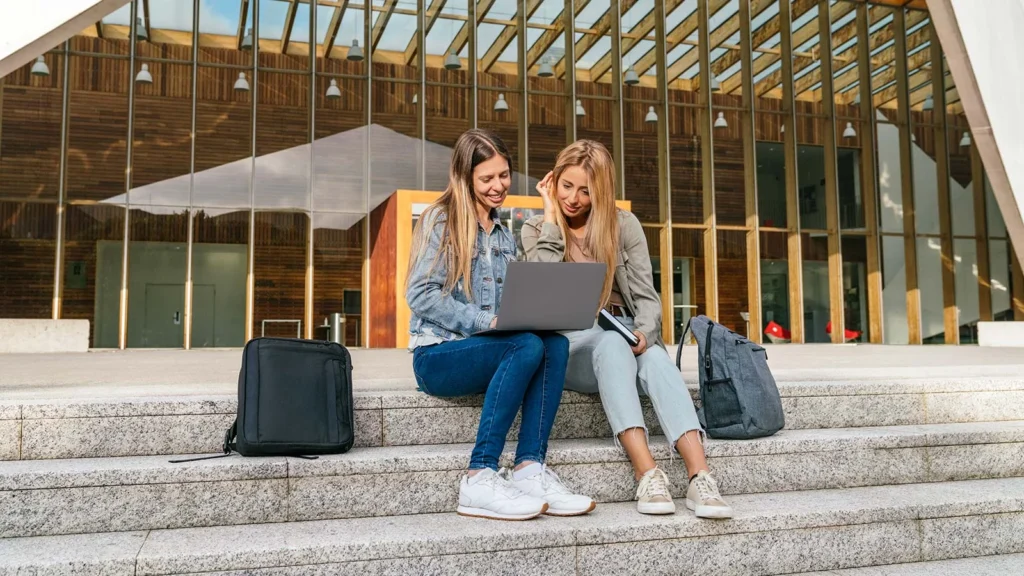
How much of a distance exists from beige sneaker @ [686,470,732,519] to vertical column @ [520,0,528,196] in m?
12.2

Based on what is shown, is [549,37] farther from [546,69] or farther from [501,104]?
[501,104]

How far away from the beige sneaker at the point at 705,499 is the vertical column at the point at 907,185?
15.4 metres

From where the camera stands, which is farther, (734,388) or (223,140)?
(223,140)

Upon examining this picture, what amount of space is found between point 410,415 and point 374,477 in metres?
0.47

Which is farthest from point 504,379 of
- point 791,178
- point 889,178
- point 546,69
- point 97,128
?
point 889,178

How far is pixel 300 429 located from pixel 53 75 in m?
12.7

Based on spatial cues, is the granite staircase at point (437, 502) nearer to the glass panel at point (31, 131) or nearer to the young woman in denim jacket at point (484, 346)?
the young woman in denim jacket at point (484, 346)

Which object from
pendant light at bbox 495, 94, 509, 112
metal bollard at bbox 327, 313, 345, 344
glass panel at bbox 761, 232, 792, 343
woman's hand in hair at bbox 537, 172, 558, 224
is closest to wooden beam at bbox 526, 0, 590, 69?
pendant light at bbox 495, 94, 509, 112

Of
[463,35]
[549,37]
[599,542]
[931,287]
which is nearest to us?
[599,542]

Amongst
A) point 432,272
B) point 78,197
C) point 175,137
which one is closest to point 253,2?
point 175,137

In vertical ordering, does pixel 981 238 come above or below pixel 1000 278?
above

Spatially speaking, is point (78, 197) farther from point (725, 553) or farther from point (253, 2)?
point (725, 553)

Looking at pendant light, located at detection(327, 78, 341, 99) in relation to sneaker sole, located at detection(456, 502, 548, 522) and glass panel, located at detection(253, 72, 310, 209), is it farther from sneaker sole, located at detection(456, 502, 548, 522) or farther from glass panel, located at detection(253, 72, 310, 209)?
sneaker sole, located at detection(456, 502, 548, 522)

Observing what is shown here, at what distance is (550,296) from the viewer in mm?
2973
